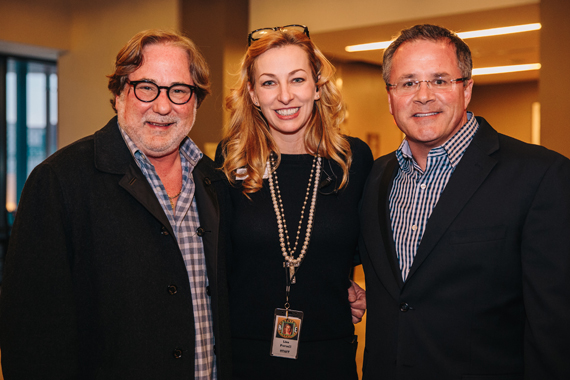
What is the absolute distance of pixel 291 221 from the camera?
2.17m

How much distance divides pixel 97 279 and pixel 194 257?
36cm

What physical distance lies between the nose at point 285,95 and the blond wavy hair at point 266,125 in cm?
20

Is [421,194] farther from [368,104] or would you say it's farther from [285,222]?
[368,104]

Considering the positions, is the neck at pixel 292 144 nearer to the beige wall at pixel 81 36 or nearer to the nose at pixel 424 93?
the nose at pixel 424 93

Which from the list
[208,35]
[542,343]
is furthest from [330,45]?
[542,343]

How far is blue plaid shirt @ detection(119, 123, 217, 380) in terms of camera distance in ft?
5.95

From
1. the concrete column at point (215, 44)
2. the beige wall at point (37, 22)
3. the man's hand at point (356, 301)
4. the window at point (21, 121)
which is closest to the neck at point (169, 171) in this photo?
the man's hand at point (356, 301)

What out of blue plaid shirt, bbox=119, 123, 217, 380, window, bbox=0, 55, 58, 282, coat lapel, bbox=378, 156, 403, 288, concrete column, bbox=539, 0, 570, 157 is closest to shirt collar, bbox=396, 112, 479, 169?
coat lapel, bbox=378, 156, 403, 288

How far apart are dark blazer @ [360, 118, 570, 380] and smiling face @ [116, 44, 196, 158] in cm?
97

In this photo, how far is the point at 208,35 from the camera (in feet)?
19.9

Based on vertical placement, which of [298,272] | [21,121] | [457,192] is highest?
[21,121]

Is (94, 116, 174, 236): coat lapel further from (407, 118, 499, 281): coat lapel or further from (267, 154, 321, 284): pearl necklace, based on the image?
(407, 118, 499, 281): coat lapel

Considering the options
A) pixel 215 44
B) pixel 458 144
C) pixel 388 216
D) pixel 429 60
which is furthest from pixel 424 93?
pixel 215 44

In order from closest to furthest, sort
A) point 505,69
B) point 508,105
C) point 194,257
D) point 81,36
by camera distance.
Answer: point 194,257, point 81,36, point 505,69, point 508,105
